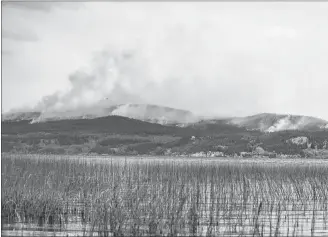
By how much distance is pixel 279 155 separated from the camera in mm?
158250

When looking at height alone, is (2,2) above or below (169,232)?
above

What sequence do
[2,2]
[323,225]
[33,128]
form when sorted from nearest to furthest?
[2,2]
[323,225]
[33,128]

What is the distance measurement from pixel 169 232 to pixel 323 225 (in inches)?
164

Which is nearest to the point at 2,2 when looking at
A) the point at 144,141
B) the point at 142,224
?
the point at 142,224

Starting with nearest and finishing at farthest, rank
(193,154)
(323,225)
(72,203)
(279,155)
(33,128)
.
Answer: (323,225) < (72,203) < (279,155) < (193,154) < (33,128)

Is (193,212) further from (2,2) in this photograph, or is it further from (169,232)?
(2,2)

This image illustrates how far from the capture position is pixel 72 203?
14133 millimetres

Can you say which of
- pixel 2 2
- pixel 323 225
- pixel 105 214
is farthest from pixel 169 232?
pixel 2 2

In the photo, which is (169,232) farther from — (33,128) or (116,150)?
(33,128)

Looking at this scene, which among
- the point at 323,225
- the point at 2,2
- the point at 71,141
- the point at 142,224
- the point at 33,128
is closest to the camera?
the point at 2,2

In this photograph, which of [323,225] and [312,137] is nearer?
[323,225]

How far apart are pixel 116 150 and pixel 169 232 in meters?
171

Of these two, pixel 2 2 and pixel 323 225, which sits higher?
pixel 2 2

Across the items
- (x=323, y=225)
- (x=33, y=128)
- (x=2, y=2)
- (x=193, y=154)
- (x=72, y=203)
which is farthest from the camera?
(x=33, y=128)
